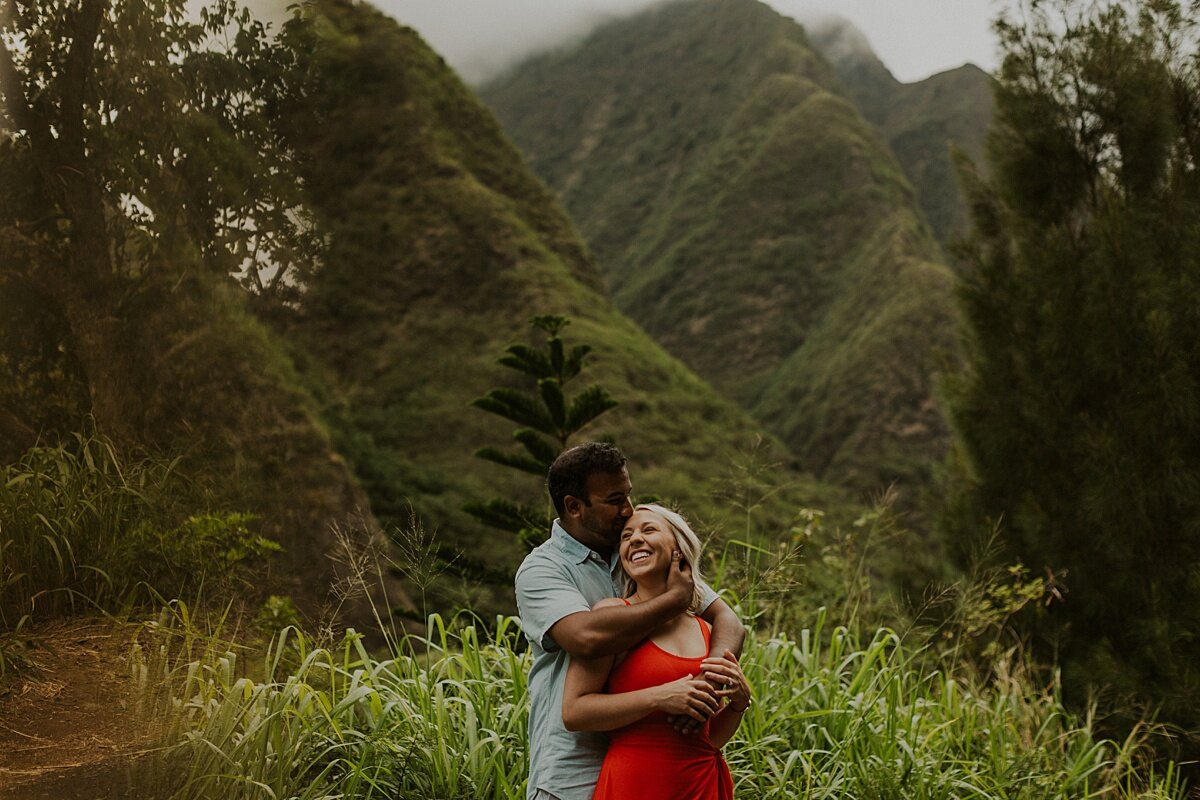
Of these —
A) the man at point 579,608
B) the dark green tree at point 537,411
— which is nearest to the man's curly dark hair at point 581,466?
the man at point 579,608

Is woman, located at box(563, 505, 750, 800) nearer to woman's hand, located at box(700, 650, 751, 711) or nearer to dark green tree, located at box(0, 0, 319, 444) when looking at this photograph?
woman's hand, located at box(700, 650, 751, 711)

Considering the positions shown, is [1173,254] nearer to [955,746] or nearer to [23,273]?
[955,746]

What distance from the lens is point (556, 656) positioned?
228 centimetres

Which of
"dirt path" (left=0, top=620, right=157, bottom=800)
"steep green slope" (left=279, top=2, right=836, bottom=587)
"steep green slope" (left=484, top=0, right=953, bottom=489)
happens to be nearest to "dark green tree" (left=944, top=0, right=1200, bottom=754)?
"dirt path" (left=0, top=620, right=157, bottom=800)

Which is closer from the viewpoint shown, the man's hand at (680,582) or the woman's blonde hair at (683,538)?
the man's hand at (680,582)

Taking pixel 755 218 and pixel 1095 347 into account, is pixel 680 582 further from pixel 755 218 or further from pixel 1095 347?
pixel 755 218

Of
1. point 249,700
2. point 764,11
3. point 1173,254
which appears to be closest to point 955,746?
point 249,700

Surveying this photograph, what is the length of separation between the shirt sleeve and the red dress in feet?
0.55

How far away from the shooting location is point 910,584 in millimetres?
7371

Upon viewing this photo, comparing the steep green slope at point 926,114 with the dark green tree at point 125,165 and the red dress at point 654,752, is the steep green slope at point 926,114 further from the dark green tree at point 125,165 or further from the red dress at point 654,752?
the red dress at point 654,752

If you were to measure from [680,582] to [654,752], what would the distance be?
14.0 inches

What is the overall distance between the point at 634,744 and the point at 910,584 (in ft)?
18.7

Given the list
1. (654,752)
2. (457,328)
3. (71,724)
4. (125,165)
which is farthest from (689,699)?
(457,328)

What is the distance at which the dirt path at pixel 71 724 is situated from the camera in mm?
Result: 2590
